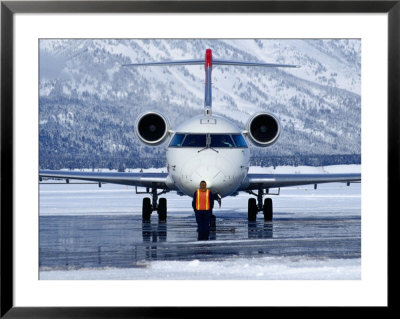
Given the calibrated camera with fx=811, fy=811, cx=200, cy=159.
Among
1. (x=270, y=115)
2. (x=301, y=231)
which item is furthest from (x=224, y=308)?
(x=270, y=115)

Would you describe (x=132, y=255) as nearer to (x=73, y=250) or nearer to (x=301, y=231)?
(x=73, y=250)

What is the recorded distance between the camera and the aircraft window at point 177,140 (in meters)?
20.7

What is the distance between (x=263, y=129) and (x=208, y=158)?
3508 mm

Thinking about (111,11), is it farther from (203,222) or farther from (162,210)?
(162,210)

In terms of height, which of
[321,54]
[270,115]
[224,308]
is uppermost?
[321,54]

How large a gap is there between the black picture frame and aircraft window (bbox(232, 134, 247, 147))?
10.0 meters

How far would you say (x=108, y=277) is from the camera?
1204 cm

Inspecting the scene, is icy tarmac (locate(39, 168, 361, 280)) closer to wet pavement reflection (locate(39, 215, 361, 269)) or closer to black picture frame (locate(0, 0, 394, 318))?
wet pavement reflection (locate(39, 215, 361, 269))

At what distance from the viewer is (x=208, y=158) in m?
19.6

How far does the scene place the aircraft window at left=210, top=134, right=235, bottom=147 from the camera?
66.3 ft

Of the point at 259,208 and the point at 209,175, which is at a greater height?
the point at 209,175

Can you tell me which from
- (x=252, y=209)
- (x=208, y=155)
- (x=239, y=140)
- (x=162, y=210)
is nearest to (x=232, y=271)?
(x=208, y=155)

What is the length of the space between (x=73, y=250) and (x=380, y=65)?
7697 mm

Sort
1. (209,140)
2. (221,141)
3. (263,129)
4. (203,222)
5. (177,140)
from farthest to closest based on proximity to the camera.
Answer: (263,129)
(177,140)
(221,141)
(209,140)
(203,222)
